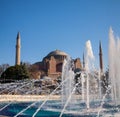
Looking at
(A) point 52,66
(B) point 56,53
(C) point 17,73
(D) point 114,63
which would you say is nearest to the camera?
(D) point 114,63

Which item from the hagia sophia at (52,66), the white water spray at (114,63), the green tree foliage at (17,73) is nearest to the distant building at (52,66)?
the hagia sophia at (52,66)

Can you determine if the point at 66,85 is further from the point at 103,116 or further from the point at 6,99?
the point at 103,116

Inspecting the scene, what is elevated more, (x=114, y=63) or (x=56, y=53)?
(x=56, y=53)

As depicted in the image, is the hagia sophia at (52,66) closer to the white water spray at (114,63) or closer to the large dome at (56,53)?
the large dome at (56,53)

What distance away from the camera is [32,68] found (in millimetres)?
61656

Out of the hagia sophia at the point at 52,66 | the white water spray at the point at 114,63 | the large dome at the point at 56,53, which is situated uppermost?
the large dome at the point at 56,53

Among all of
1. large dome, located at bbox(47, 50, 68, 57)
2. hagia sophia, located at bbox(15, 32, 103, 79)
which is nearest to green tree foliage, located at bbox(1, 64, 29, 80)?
hagia sophia, located at bbox(15, 32, 103, 79)

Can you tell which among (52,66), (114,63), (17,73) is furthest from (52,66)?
(114,63)

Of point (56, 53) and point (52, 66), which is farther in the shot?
point (56, 53)

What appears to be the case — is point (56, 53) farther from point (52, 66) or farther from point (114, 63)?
point (114, 63)

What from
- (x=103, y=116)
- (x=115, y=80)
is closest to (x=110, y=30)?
(x=115, y=80)

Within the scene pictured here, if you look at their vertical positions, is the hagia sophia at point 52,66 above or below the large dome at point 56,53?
below

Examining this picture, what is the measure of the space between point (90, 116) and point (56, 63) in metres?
58.7

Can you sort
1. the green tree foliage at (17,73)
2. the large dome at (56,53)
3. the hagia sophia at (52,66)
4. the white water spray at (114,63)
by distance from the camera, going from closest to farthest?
the white water spray at (114,63) < the green tree foliage at (17,73) < the hagia sophia at (52,66) < the large dome at (56,53)
